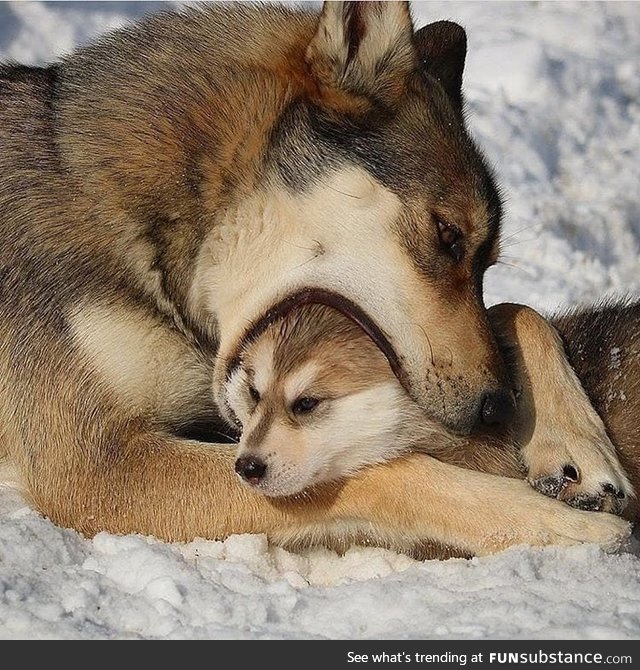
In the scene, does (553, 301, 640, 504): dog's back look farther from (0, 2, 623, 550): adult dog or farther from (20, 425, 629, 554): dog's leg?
(20, 425, 629, 554): dog's leg

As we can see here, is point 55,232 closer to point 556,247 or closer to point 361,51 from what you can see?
point 361,51

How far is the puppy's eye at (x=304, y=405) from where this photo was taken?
3.66 m

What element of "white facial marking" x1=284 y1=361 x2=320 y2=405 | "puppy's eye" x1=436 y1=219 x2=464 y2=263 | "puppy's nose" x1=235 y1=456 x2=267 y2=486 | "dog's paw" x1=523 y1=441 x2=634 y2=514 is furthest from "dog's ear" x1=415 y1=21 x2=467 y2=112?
"puppy's nose" x1=235 y1=456 x2=267 y2=486

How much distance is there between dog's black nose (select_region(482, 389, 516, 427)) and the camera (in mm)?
3695

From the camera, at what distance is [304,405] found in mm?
3664

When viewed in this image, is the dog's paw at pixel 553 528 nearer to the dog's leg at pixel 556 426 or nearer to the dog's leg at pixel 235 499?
the dog's leg at pixel 235 499

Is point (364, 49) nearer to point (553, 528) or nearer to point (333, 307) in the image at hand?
point (333, 307)

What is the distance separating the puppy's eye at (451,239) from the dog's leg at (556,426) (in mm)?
582

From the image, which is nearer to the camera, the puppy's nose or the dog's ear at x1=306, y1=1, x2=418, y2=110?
the puppy's nose

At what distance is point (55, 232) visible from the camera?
3.86 m

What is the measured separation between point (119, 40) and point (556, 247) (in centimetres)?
324

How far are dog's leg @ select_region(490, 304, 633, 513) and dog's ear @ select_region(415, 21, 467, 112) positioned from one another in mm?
821

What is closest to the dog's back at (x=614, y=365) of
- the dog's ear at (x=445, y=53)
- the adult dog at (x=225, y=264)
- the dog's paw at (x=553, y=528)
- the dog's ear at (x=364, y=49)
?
the adult dog at (x=225, y=264)
